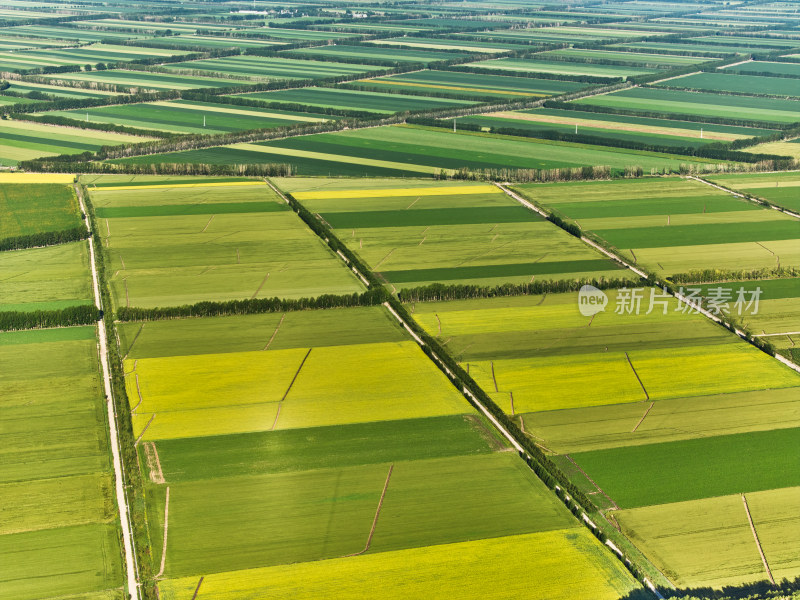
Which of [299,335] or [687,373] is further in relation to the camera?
[299,335]

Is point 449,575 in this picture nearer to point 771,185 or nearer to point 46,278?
point 46,278

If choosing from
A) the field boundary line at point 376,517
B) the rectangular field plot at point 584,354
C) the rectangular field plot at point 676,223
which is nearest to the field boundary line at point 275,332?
the rectangular field plot at point 584,354

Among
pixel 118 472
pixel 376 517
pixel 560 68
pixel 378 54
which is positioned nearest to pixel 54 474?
pixel 118 472

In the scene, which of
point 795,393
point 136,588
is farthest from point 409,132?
point 136,588

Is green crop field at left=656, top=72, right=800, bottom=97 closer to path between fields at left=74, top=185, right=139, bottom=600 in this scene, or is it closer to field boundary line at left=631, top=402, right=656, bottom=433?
field boundary line at left=631, top=402, right=656, bottom=433

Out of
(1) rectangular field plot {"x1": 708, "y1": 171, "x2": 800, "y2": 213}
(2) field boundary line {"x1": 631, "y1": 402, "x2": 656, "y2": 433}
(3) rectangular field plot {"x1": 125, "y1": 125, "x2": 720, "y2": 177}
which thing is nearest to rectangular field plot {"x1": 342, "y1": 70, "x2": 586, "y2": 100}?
(3) rectangular field plot {"x1": 125, "y1": 125, "x2": 720, "y2": 177}

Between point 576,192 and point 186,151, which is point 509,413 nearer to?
point 576,192
